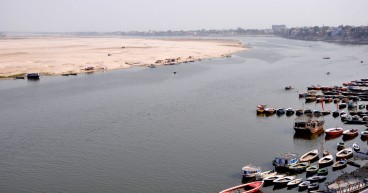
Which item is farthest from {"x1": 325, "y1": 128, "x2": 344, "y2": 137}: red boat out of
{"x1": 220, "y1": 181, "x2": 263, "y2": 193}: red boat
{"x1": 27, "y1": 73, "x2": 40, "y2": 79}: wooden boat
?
{"x1": 27, "y1": 73, "x2": 40, "y2": 79}: wooden boat

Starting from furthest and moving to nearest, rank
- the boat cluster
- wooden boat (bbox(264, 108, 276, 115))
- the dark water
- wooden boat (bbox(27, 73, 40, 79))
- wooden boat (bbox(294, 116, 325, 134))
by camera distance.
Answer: wooden boat (bbox(27, 73, 40, 79)) → wooden boat (bbox(264, 108, 276, 115)) → wooden boat (bbox(294, 116, 325, 134)) → the dark water → the boat cluster

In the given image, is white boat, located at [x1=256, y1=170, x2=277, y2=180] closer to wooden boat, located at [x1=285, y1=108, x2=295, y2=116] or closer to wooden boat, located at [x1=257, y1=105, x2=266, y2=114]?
wooden boat, located at [x1=257, y1=105, x2=266, y2=114]

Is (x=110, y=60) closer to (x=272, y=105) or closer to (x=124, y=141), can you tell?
(x=272, y=105)

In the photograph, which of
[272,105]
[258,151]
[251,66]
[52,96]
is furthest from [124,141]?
[251,66]

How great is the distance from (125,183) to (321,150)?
68.8ft

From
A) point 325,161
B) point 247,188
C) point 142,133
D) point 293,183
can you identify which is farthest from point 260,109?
point 247,188

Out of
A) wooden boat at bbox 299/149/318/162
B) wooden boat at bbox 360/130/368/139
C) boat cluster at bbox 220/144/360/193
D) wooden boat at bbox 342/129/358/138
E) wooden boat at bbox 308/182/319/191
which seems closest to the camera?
wooden boat at bbox 308/182/319/191

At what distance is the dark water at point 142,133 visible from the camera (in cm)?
3616

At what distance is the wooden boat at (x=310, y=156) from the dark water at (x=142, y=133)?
2.07 m

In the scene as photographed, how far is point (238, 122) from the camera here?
53938 millimetres

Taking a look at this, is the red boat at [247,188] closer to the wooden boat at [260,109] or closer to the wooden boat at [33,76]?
the wooden boat at [260,109]

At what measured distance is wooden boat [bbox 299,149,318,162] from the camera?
39.1m

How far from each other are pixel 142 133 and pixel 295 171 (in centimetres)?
1915

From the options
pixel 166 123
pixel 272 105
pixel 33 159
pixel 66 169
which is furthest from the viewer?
pixel 272 105
